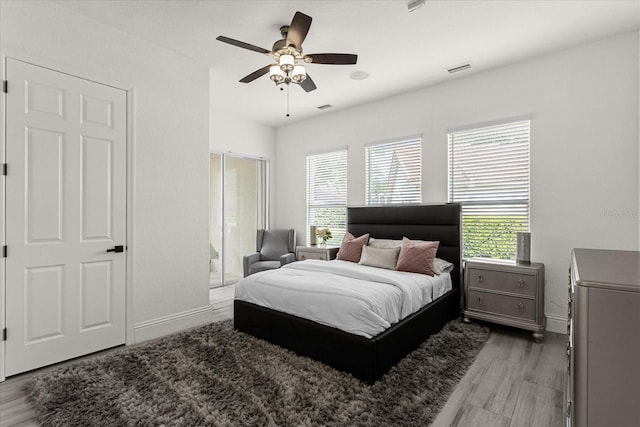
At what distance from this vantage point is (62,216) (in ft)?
8.96

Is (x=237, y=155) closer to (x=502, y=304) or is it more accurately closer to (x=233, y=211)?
(x=233, y=211)

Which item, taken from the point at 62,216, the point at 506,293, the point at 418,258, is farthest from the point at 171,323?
the point at 506,293

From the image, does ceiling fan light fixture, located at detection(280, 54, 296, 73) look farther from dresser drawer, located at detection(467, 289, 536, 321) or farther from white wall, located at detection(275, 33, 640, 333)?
dresser drawer, located at detection(467, 289, 536, 321)

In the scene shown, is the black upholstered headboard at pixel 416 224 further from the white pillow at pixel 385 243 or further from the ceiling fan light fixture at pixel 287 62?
the ceiling fan light fixture at pixel 287 62

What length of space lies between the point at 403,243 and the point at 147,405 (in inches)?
114

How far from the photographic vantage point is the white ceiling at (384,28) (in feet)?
8.80

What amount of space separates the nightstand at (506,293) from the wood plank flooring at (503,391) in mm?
233

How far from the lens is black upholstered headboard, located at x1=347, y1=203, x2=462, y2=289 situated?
150 inches

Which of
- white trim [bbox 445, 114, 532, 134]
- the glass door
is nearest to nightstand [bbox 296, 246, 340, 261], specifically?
the glass door

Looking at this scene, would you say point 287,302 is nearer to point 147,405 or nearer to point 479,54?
point 147,405

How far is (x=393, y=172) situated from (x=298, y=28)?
2692 millimetres

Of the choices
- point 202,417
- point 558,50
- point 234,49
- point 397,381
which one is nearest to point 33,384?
point 202,417

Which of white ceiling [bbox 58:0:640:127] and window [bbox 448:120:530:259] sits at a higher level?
white ceiling [bbox 58:0:640:127]

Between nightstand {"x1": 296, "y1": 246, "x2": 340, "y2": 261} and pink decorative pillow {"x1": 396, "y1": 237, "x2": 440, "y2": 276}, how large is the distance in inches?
52.5
